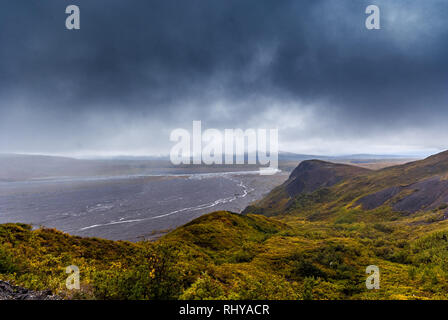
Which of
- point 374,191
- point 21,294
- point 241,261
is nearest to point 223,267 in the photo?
point 241,261

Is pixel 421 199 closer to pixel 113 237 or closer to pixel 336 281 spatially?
pixel 336 281

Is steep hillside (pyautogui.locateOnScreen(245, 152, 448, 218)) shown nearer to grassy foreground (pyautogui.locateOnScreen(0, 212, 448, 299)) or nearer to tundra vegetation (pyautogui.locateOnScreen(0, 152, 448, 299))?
tundra vegetation (pyautogui.locateOnScreen(0, 152, 448, 299))

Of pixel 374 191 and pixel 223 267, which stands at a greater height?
pixel 223 267

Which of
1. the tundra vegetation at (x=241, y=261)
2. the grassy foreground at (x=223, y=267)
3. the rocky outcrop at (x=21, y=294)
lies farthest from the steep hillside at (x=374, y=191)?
the rocky outcrop at (x=21, y=294)

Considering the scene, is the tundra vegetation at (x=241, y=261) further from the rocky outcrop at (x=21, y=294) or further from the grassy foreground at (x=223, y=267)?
the rocky outcrop at (x=21, y=294)

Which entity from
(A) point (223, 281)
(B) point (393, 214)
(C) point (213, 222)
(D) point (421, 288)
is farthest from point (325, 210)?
(A) point (223, 281)

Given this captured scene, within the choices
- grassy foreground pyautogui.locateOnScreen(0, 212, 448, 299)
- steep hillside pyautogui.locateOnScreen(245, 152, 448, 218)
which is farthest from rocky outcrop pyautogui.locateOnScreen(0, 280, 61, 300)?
steep hillside pyautogui.locateOnScreen(245, 152, 448, 218)

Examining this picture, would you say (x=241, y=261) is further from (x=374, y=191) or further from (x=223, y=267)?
(x=374, y=191)
